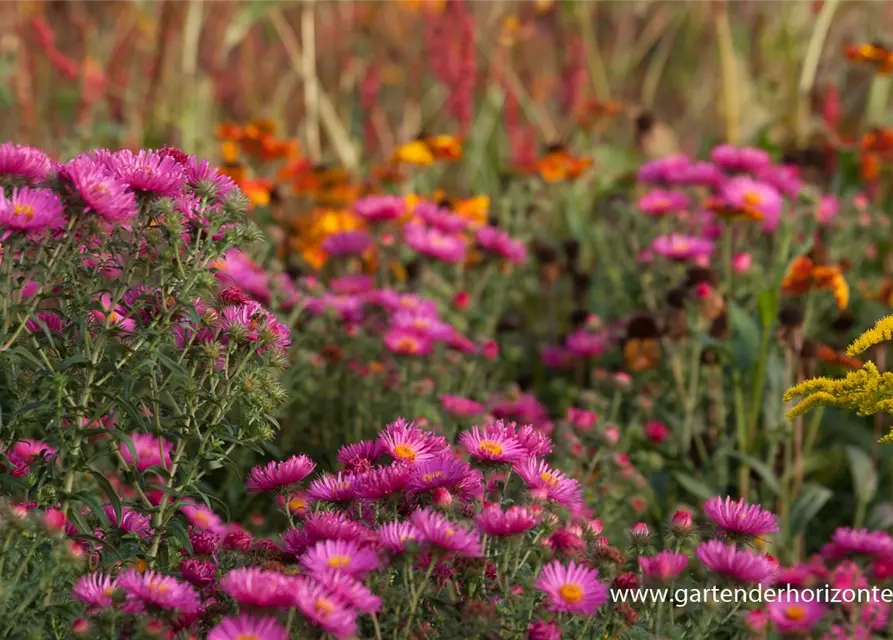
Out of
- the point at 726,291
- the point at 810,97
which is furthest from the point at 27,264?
the point at 810,97

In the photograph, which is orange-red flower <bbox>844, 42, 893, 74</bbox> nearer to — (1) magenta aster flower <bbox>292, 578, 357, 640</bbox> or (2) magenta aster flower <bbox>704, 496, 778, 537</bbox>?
(2) magenta aster flower <bbox>704, 496, 778, 537</bbox>

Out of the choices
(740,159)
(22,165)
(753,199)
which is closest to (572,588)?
(22,165)

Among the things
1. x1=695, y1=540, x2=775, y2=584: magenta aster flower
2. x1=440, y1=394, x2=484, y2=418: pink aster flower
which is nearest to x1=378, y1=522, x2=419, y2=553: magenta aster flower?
x1=695, y1=540, x2=775, y2=584: magenta aster flower

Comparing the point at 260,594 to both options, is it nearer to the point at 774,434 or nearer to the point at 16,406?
the point at 16,406

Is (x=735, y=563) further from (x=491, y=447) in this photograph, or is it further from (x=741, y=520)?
(x=491, y=447)

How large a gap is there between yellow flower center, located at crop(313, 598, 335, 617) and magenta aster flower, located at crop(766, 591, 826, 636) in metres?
0.50

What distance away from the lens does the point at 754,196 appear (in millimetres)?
2986

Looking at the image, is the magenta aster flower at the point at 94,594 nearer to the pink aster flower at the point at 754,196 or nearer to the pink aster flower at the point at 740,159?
the pink aster flower at the point at 754,196

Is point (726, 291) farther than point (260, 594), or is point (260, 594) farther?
point (726, 291)

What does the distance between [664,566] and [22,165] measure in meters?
0.92

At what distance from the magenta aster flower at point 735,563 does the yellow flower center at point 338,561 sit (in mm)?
406

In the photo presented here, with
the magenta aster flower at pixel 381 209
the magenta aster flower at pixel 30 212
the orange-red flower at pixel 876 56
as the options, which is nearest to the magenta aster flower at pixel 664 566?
the magenta aster flower at pixel 30 212

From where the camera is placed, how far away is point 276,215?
12.5 ft

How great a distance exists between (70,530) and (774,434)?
160cm
